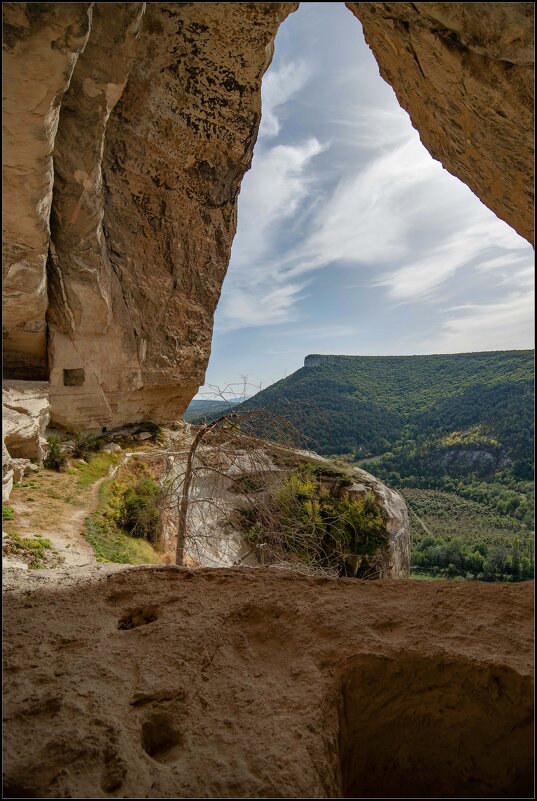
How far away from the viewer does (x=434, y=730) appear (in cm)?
186

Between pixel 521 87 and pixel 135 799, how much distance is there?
4.61m

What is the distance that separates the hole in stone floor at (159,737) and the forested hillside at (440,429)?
3912 millimetres

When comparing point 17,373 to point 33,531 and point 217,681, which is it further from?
point 217,681

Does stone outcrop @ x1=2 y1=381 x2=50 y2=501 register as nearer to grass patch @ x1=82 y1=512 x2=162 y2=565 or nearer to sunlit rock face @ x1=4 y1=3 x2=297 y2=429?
sunlit rock face @ x1=4 y1=3 x2=297 y2=429

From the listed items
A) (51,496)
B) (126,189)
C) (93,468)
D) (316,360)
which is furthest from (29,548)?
(316,360)

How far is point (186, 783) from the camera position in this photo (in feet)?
4.63

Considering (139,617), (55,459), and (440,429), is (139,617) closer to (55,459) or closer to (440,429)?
(55,459)

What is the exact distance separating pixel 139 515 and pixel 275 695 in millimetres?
6868

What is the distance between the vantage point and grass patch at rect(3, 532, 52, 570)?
509cm

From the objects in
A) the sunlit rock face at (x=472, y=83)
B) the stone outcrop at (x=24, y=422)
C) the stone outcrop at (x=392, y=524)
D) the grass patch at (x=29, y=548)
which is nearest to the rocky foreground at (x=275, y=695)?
the grass patch at (x=29, y=548)

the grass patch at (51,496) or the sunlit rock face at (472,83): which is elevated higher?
the sunlit rock face at (472,83)

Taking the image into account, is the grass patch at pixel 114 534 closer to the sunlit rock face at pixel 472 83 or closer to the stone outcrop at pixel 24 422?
the stone outcrop at pixel 24 422

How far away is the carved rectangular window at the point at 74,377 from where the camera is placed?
1078 centimetres

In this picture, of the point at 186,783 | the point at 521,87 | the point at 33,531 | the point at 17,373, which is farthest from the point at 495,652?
the point at 17,373
